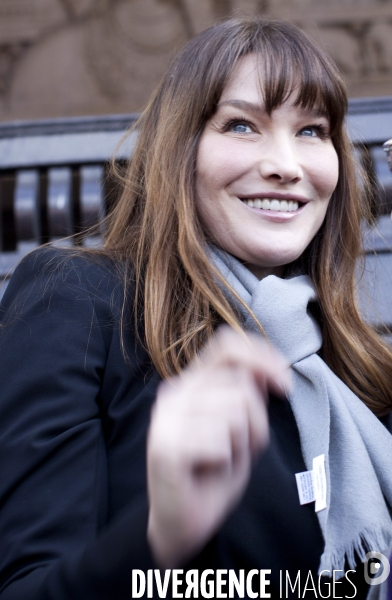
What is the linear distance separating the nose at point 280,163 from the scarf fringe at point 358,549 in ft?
2.22

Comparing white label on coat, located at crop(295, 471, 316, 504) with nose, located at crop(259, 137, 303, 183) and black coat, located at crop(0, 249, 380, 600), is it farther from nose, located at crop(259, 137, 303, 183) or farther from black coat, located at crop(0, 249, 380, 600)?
nose, located at crop(259, 137, 303, 183)

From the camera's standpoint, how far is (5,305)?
4.60 feet

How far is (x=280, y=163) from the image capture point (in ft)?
4.79

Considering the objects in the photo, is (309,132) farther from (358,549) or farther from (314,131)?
(358,549)

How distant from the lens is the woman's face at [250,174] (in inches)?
57.4

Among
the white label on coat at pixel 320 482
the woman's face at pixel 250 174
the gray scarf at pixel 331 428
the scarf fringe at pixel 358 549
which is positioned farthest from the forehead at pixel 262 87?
the scarf fringe at pixel 358 549

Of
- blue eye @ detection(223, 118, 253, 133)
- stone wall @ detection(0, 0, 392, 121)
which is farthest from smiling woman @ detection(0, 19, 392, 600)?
stone wall @ detection(0, 0, 392, 121)

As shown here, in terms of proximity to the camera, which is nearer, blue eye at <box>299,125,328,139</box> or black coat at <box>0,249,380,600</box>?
black coat at <box>0,249,380,600</box>

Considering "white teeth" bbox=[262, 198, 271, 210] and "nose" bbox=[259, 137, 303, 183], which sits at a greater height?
"nose" bbox=[259, 137, 303, 183]

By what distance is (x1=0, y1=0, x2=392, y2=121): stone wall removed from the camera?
3.01 m

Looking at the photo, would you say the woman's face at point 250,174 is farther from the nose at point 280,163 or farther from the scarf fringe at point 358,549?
the scarf fringe at point 358,549

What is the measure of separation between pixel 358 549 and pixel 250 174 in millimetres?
722

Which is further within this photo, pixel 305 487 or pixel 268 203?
pixel 268 203

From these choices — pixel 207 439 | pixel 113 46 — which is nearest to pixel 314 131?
pixel 207 439
